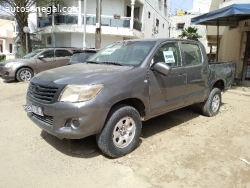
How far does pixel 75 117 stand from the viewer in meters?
2.66

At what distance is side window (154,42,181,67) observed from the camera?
3650 millimetres

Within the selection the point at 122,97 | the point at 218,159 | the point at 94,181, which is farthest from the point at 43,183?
the point at 218,159

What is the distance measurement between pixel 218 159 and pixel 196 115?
217 cm

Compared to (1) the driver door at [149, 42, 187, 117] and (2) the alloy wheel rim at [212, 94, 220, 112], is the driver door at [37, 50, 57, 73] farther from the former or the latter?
(2) the alloy wheel rim at [212, 94, 220, 112]

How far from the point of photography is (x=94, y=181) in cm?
258

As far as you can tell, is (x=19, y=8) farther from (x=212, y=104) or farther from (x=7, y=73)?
(x=212, y=104)

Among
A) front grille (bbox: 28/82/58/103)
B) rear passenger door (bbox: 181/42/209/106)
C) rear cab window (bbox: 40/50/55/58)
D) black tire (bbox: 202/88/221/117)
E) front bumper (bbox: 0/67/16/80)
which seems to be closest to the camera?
front grille (bbox: 28/82/58/103)

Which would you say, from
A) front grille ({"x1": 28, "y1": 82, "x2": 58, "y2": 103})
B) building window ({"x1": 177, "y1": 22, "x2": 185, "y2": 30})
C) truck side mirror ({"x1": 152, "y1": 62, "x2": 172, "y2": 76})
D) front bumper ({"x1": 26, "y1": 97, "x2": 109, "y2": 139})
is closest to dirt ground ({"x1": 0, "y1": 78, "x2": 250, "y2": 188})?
front bumper ({"x1": 26, "y1": 97, "x2": 109, "y2": 139})

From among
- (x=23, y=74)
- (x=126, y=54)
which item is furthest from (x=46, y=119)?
(x=23, y=74)

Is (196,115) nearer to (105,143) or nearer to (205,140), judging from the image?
(205,140)

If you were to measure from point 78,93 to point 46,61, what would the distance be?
25.5 ft

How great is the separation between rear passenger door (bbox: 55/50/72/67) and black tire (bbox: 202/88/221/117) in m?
7.27

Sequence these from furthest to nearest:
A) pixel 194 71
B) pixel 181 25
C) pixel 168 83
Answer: pixel 181 25 → pixel 194 71 → pixel 168 83

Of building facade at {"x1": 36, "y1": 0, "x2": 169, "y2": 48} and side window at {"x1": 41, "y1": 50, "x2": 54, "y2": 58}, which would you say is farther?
building facade at {"x1": 36, "y1": 0, "x2": 169, "y2": 48}
